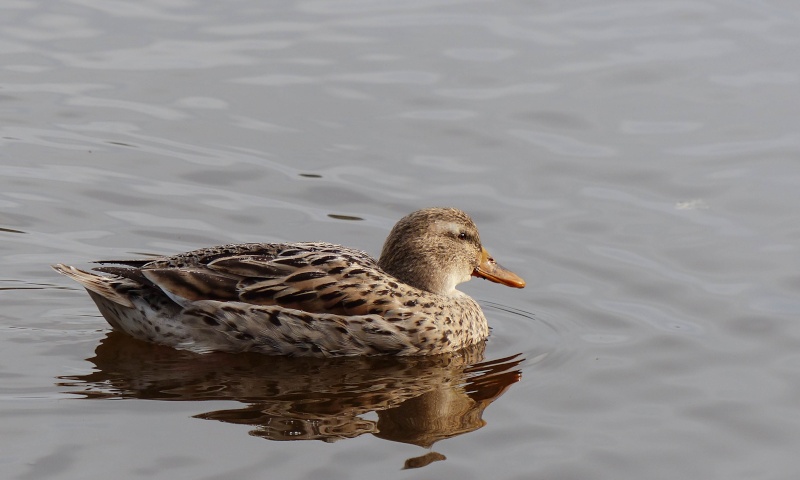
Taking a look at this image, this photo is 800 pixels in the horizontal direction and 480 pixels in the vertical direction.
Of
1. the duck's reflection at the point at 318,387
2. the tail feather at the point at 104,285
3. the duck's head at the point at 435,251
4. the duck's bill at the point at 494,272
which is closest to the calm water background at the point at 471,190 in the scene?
the duck's reflection at the point at 318,387

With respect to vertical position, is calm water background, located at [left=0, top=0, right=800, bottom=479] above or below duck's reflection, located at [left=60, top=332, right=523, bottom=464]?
above

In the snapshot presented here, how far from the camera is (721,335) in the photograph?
1138cm

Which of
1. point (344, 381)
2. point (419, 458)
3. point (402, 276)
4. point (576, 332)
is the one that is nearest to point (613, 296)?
point (576, 332)

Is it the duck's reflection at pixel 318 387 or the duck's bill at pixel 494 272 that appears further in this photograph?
the duck's bill at pixel 494 272

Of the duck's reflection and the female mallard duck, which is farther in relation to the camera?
the female mallard duck

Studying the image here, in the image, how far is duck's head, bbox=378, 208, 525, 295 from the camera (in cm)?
1173

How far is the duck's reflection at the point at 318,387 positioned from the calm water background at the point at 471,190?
172 millimetres

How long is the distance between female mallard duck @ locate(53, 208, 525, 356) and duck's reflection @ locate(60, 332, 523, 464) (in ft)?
0.39

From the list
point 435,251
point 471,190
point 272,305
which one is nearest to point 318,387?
point 272,305

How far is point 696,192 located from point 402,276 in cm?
372

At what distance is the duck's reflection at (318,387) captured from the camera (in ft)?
31.5

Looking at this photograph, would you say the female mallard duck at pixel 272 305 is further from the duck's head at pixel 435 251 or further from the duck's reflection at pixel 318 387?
the duck's head at pixel 435 251

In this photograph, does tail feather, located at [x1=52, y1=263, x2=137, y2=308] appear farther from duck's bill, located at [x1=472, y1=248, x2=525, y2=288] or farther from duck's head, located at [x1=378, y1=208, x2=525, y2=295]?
duck's bill, located at [x1=472, y1=248, x2=525, y2=288]

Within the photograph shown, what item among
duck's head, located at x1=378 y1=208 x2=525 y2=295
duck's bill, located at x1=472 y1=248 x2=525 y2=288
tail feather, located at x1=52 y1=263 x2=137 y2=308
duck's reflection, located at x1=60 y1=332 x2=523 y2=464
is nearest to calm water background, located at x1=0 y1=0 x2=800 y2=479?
duck's reflection, located at x1=60 y1=332 x2=523 y2=464
